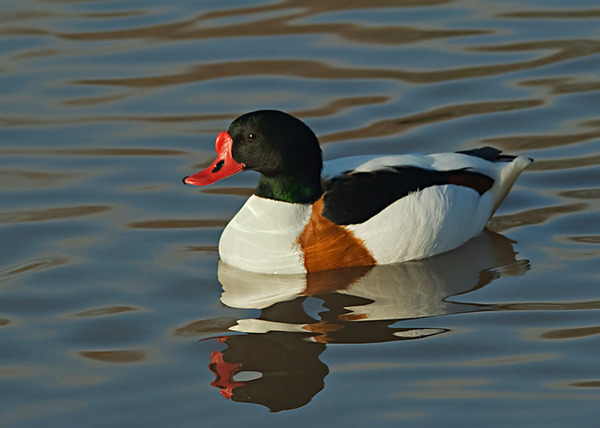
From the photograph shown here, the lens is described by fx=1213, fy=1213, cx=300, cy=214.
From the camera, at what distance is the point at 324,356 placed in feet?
21.2

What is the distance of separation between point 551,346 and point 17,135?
5349mm

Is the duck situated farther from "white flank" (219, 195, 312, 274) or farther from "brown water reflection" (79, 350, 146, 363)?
"brown water reflection" (79, 350, 146, 363)

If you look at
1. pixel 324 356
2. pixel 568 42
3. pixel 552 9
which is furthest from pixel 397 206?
pixel 552 9

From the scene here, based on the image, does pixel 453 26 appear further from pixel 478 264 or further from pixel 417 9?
pixel 478 264

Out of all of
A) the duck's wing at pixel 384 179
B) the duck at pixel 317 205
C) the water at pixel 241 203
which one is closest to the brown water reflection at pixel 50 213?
the water at pixel 241 203

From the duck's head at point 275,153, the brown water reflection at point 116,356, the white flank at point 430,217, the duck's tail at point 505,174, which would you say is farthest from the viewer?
the duck's tail at point 505,174

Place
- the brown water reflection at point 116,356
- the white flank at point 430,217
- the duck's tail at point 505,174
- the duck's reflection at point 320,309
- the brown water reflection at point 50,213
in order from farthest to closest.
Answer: the brown water reflection at point 50,213, the duck's tail at point 505,174, the white flank at point 430,217, the brown water reflection at point 116,356, the duck's reflection at point 320,309

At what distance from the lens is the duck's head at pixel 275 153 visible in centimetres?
759

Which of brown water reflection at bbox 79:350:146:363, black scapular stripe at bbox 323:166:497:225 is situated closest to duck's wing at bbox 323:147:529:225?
black scapular stripe at bbox 323:166:497:225

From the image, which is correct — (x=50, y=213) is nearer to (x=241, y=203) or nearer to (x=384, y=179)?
(x=241, y=203)

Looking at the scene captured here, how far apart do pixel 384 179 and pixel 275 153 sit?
28.5 inches

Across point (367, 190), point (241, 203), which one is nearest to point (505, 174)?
point (367, 190)

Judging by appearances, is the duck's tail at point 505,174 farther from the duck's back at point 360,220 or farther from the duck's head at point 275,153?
the duck's head at point 275,153

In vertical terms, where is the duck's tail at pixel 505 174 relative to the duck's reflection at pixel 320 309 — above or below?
above
